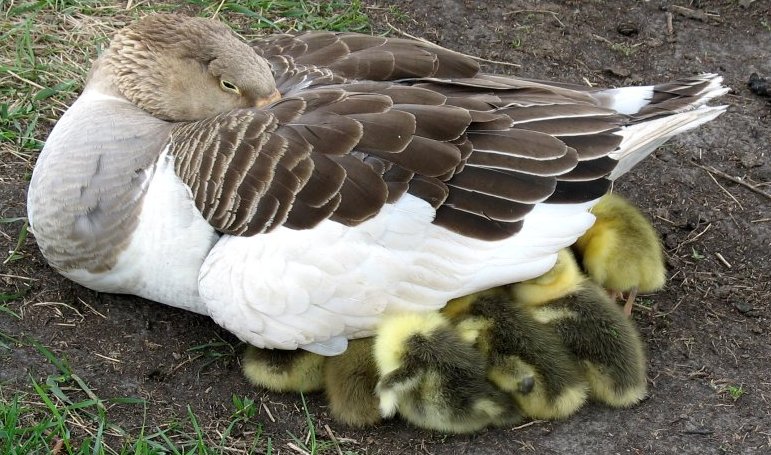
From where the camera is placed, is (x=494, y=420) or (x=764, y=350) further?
(x=764, y=350)

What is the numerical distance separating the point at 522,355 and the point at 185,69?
7.02ft

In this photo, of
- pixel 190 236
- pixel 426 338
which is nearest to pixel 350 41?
pixel 190 236

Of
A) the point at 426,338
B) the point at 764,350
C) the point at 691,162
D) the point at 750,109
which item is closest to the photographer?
the point at 426,338

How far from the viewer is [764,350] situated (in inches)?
187

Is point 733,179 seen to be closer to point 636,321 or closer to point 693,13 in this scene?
point 636,321

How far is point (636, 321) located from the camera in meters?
4.89

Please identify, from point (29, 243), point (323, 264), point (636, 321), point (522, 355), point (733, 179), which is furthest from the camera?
point (733, 179)

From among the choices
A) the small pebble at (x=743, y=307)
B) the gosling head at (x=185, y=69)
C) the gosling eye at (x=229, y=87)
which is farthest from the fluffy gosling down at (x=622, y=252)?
the gosling eye at (x=229, y=87)

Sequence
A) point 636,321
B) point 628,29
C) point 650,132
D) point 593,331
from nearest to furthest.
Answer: point 593,331 < point 650,132 < point 636,321 < point 628,29

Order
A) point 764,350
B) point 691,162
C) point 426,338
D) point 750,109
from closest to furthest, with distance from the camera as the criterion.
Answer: point 426,338
point 764,350
point 691,162
point 750,109

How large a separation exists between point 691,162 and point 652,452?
231 cm

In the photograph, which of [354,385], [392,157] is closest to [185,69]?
[392,157]

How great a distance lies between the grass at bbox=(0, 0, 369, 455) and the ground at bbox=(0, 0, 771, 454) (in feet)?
0.05

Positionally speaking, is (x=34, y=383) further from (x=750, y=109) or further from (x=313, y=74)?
(x=750, y=109)
